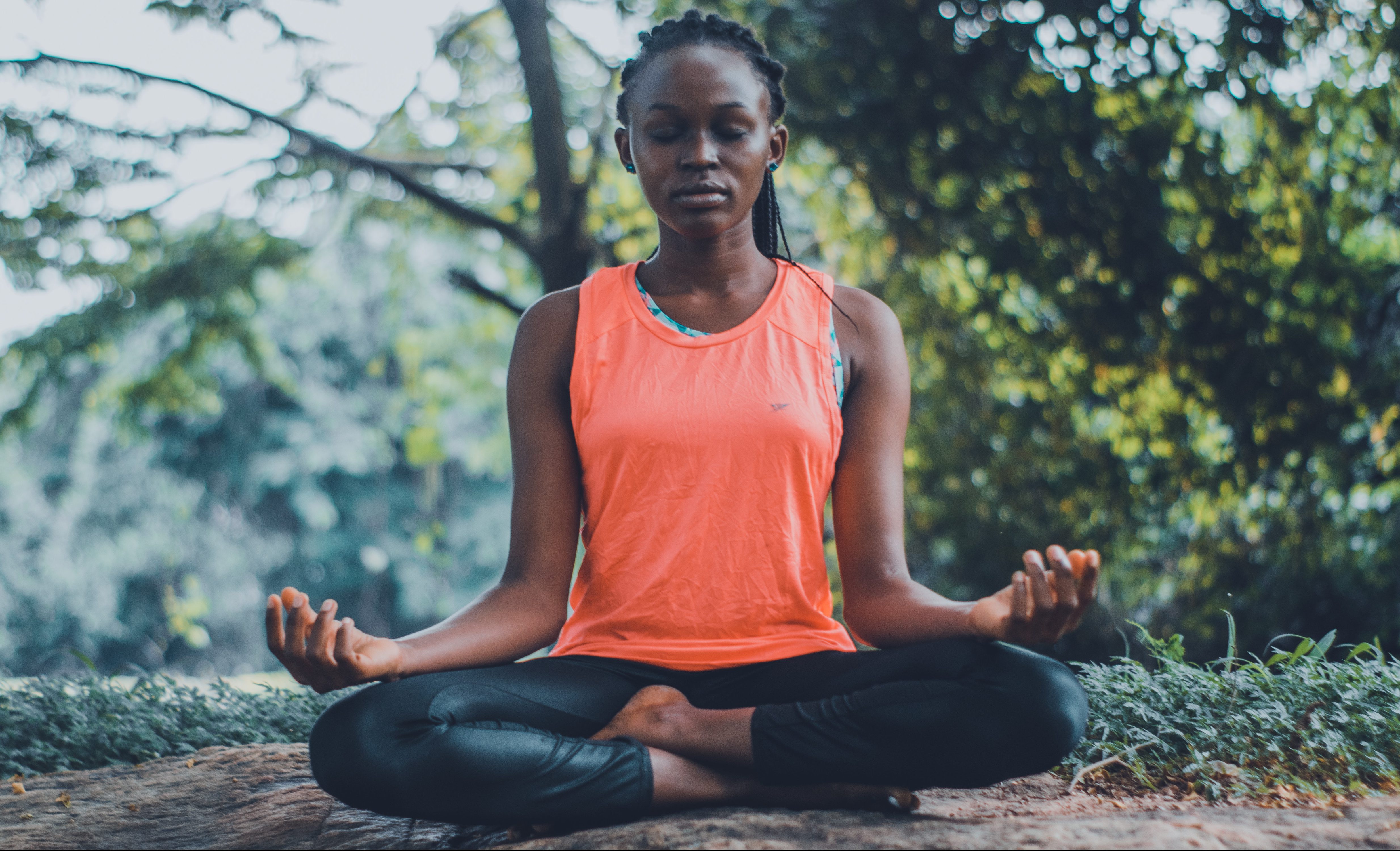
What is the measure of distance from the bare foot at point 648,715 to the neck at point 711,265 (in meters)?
0.90

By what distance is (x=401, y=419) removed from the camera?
53.8 ft

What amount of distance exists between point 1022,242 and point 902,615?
313 cm

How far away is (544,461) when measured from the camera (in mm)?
2221

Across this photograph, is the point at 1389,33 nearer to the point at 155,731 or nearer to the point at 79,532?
the point at 155,731

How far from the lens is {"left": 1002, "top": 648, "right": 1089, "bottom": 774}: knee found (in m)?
1.76

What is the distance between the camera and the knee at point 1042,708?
1.76 m

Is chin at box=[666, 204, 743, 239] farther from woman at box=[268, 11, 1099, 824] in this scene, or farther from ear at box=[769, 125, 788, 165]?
ear at box=[769, 125, 788, 165]

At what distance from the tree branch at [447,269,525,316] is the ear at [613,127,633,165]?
269cm

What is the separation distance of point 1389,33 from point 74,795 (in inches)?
199

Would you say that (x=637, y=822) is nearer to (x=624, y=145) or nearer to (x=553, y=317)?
(x=553, y=317)

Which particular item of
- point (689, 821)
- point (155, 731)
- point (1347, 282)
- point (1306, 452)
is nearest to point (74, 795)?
point (155, 731)

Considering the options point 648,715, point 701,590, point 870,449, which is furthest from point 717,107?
point 648,715

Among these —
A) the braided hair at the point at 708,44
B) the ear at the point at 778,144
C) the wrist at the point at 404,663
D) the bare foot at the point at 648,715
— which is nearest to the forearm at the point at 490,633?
the wrist at the point at 404,663

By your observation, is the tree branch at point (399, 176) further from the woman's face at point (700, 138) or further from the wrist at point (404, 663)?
the wrist at point (404, 663)
